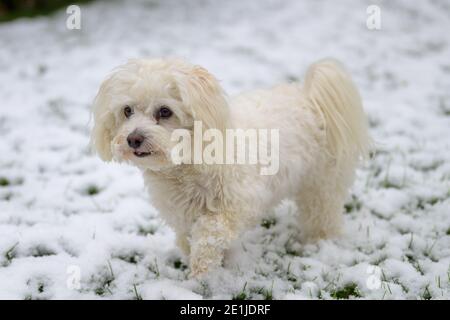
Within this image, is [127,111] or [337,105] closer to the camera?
[127,111]

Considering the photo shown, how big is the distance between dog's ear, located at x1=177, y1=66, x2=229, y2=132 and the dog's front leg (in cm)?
47

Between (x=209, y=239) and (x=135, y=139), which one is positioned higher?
(x=135, y=139)

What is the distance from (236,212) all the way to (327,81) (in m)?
1.02

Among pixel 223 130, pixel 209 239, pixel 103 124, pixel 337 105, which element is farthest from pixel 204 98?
pixel 337 105

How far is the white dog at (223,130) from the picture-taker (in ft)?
8.13

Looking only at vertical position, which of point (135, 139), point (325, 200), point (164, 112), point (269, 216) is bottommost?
point (269, 216)

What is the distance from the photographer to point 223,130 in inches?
102

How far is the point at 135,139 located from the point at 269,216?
57.5 inches

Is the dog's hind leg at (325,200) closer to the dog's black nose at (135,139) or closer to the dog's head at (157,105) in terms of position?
the dog's head at (157,105)

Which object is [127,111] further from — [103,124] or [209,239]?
[209,239]

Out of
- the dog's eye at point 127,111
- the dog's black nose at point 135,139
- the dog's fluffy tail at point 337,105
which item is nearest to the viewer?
the dog's black nose at point 135,139

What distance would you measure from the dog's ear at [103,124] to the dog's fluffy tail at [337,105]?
1.22 metres

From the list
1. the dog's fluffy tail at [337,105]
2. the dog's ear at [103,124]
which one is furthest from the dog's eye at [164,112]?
the dog's fluffy tail at [337,105]
